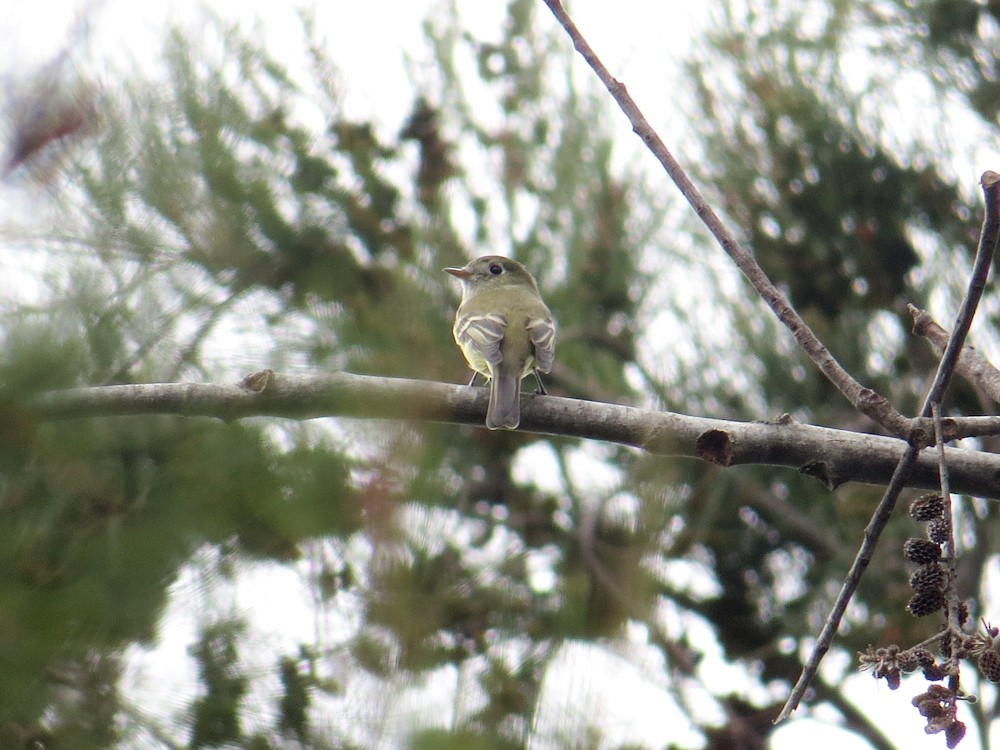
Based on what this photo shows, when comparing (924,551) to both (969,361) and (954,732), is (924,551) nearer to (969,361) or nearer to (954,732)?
(954,732)

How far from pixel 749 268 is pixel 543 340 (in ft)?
5.84

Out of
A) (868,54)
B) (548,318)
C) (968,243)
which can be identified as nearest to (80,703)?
(548,318)

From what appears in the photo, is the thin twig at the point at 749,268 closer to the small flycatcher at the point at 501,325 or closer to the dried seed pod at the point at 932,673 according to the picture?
the dried seed pod at the point at 932,673

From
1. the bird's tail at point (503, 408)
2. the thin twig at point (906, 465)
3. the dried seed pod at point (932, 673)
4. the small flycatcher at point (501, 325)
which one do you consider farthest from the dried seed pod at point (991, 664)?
the small flycatcher at point (501, 325)

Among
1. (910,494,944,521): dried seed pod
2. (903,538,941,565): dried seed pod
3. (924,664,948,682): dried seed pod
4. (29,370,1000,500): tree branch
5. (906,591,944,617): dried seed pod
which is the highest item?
(29,370,1000,500): tree branch

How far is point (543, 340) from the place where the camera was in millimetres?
3311

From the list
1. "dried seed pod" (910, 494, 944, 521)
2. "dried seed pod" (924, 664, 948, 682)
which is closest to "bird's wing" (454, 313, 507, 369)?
"dried seed pod" (910, 494, 944, 521)

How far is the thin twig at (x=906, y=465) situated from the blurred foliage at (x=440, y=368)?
74cm

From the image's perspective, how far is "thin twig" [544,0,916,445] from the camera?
1497 mm

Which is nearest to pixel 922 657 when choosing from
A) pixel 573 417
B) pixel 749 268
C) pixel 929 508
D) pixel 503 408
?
pixel 929 508

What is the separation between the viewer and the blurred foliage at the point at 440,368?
2.09 metres

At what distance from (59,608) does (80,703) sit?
0.31 metres

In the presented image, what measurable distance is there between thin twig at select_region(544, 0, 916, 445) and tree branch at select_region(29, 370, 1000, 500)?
24cm

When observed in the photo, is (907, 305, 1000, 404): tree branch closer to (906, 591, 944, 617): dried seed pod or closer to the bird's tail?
(906, 591, 944, 617): dried seed pod
